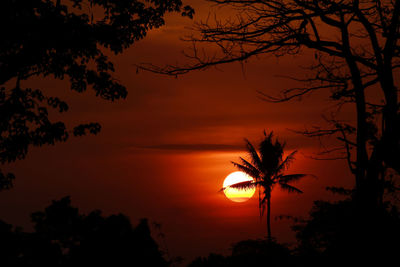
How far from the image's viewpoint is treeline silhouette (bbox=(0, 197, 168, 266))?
16094 mm

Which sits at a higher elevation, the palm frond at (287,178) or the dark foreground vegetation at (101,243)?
the palm frond at (287,178)

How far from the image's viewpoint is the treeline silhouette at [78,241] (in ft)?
52.8

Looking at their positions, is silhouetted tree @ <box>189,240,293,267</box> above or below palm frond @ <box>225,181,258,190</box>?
below

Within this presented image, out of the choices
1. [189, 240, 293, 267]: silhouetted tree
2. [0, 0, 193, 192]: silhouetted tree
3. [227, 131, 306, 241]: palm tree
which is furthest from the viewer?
[227, 131, 306, 241]: palm tree

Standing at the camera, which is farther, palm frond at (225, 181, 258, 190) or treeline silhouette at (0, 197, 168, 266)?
palm frond at (225, 181, 258, 190)

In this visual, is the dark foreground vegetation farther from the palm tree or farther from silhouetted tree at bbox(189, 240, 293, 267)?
the palm tree

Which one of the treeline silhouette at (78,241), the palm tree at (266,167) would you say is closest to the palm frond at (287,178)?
the palm tree at (266,167)

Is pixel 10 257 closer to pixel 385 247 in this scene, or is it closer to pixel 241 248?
pixel 241 248

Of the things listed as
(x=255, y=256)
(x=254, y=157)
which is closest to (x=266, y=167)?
(x=254, y=157)

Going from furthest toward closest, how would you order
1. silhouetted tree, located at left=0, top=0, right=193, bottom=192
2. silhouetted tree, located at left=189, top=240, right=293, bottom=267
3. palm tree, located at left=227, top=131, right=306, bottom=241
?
1. palm tree, located at left=227, top=131, right=306, bottom=241
2. silhouetted tree, located at left=189, top=240, right=293, bottom=267
3. silhouetted tree, located at left=0, top=0, right=193, bottom=192

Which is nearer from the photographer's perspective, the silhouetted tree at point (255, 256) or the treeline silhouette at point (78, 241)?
the treeline silhouette at point (78, 241)

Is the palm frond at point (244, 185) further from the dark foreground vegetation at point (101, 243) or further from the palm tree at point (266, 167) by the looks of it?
the dark foreground vegetation at point (101, 243)

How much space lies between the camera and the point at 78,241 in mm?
17562

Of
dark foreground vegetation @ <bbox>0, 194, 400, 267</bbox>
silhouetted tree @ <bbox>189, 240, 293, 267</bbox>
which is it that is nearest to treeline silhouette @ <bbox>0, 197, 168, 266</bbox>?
dark foreground vegetation @ <bbox>0, 194, 400, 267</bbox>
